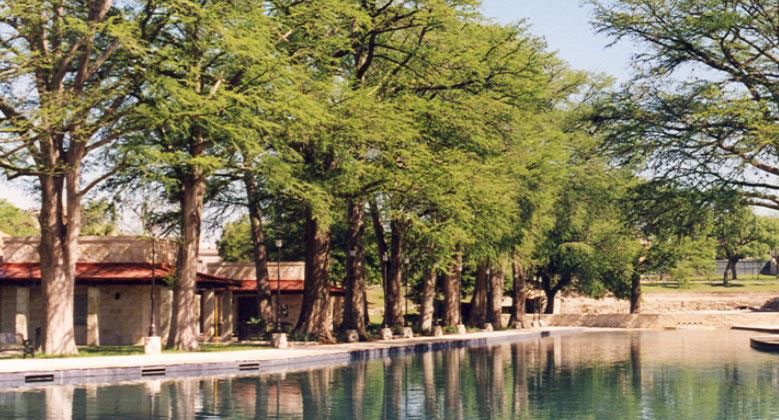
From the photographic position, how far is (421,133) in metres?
49.3

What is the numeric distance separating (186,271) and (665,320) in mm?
55135

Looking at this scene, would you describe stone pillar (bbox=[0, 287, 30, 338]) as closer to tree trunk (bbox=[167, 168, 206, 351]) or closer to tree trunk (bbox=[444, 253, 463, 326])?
tree trunk (bbox=[167, 168, 206, 351])

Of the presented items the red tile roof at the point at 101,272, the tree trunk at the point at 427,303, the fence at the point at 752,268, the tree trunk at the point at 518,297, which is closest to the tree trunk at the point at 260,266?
the red tile roof at the point at 101,272

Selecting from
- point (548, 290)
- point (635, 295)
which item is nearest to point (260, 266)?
point (548, 290)

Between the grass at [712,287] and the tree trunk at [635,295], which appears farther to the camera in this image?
the grass at [712,287]

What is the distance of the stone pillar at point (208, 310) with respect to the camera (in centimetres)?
5500

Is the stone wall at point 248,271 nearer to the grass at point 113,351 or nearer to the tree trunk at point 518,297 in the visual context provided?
the grass at point 113,351

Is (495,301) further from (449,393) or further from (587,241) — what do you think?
(449,393)

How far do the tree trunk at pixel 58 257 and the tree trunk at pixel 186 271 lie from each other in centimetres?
442

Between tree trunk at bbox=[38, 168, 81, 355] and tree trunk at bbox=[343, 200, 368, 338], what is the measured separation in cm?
1535

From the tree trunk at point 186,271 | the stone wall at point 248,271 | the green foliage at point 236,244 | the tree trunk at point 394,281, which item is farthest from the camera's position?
the green foliage at point 236,244

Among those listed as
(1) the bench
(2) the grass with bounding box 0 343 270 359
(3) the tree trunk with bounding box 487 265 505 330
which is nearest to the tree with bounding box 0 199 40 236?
(3) the tree trunk with bounding box 487 265 505 330

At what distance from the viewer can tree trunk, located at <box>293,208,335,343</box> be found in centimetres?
4841

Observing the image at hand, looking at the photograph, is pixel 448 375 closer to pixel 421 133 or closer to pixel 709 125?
pixel 709 125
